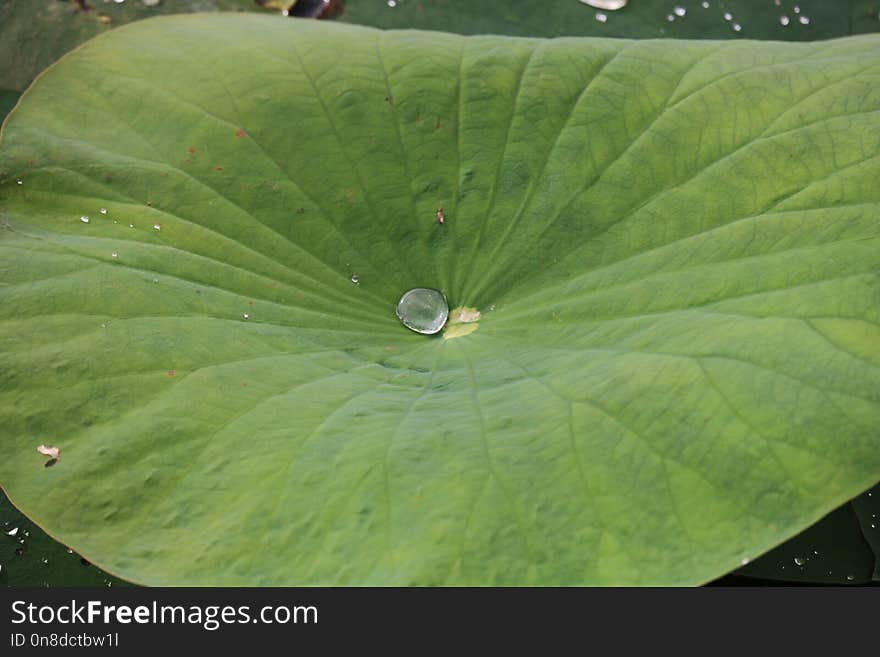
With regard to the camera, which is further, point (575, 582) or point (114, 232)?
point (114, 232)

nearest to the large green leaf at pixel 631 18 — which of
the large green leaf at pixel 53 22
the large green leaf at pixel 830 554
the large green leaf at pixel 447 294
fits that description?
the large green leaf at pixel 53 22

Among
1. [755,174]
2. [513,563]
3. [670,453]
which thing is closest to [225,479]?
[513,563]

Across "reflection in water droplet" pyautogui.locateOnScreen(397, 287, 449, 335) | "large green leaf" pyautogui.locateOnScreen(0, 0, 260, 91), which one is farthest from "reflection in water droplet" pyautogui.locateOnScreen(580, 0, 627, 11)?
"reflection in water droplet" pyautogui.locateOnScreen(397, 287, 449, 335)

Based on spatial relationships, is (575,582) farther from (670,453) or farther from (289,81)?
(289,81)

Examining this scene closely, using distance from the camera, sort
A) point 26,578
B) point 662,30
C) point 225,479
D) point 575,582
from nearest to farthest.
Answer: point 575,582
point 225,479
point 26,578
point 662,30

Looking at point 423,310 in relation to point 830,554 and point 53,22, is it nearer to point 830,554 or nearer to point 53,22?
point 830,554

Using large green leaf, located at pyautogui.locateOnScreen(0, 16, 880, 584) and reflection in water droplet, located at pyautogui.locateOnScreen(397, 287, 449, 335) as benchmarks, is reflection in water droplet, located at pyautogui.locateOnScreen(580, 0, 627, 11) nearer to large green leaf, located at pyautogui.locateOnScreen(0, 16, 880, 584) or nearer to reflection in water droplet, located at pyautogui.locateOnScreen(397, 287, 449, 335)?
large green leaf, located at pyautogui.locateOnScreen(0, 16, 880, 584)
